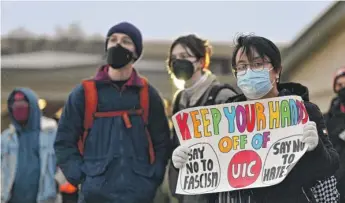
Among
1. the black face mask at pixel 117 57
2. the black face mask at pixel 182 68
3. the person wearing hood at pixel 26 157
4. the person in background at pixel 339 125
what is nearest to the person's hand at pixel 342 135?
the person in background at pixel 339 125

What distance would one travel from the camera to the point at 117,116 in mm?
3668

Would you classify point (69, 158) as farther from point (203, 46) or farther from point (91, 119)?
point (203, 46)

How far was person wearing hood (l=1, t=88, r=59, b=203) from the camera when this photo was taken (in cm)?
508

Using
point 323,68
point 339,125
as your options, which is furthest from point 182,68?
point 323,68

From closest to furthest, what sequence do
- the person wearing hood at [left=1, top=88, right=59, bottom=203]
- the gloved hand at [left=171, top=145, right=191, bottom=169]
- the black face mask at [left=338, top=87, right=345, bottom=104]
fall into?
1. the gloved hand at [left=171, top=145, right=191, bottom=169]
2. the black face mask at [left=338, top=87, right=345, bottom=104]
3. the person wearing hood at [left=1, top=88, right=59, bottom=203]

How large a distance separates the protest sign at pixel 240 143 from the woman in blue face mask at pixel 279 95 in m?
0.06

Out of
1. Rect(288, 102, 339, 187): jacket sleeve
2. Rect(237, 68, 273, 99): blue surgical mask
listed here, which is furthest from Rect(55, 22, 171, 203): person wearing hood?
Rect(288, 102, 339, 187): jacket sleeve

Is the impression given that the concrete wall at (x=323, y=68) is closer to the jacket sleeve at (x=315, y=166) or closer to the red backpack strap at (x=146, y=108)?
the red backpack strap at (x=146, y=108)

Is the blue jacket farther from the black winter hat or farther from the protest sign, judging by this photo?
the protest sign

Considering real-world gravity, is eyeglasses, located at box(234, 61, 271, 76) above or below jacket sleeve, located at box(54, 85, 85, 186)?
above

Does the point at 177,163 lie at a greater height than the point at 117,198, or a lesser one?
greater

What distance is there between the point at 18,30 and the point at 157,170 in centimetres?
1803

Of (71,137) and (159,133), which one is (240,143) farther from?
(71,137)

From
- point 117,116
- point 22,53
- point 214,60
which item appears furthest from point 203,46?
point 22,53
